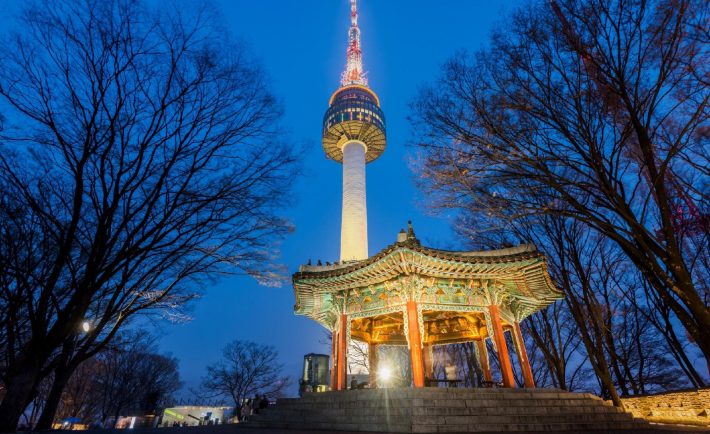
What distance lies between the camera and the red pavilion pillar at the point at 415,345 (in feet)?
37.6

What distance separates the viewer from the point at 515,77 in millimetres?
8750

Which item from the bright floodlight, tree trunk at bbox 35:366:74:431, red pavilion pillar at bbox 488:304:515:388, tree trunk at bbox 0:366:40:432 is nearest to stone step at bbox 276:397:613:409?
red pavilion pillar at bbox 488:304:515:388

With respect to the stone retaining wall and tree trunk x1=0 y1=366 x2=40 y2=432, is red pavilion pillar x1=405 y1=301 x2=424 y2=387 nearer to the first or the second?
tree trunk x1=0 y1=366 x2=40 y2=432

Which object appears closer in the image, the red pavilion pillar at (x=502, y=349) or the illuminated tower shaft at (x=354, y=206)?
the red pavilion pillar at (x=502, y=349)

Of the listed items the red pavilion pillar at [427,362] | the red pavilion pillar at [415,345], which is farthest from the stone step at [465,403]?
the red pavilion pillar at [427,362]

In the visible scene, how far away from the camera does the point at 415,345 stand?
11.9 meters

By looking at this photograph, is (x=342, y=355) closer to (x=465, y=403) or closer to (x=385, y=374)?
(x=465, y=403)

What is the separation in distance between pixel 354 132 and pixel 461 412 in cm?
3839

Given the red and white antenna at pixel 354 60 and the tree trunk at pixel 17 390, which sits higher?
the red and white antenna at pixel 354 60

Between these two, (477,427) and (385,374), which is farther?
(385,374)

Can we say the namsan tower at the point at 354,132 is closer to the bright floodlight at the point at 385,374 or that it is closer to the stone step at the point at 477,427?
the bright floodlight at the point at 385,374

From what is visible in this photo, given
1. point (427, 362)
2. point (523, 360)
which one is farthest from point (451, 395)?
point (427, 362)

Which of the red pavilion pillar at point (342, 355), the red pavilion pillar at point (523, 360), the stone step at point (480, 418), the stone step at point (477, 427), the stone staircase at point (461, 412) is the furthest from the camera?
the red pavilion pillar at point (342, 355)

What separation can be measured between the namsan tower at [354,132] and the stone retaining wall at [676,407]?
82.5ft
